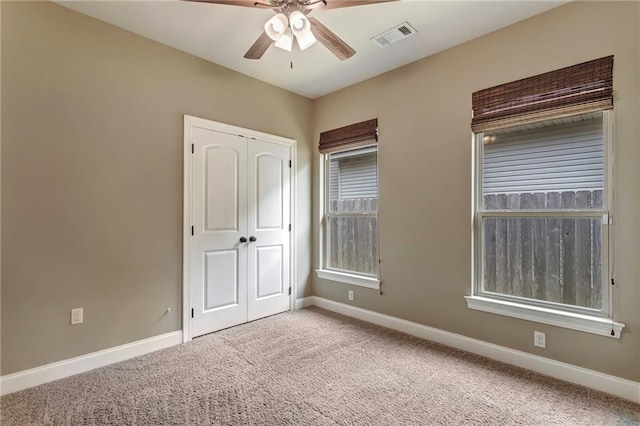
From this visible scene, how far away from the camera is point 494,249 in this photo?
2723 millimetres

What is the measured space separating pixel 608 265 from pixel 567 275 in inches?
10.6

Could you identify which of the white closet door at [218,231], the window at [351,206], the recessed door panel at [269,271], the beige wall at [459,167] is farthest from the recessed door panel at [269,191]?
the beige wall at [459,167]

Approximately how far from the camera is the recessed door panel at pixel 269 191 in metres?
3.62

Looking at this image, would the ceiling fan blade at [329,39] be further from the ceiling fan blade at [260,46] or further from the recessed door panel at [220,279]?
the recessed door panel at [220,279]

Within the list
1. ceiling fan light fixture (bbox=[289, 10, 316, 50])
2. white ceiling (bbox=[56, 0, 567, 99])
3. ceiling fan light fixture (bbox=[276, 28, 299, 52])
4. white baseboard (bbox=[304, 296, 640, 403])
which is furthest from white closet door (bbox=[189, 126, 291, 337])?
ceiling fan light fixture (bbox=[289, 10, 316, 50])

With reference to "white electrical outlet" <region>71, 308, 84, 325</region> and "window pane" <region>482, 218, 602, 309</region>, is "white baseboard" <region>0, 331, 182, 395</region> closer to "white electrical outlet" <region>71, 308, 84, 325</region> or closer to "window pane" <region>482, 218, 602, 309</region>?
"white electrical outlet" <region>71, 308, 84, 325</region>

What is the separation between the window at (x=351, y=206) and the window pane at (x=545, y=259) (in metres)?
1.22

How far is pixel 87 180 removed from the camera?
245 cm

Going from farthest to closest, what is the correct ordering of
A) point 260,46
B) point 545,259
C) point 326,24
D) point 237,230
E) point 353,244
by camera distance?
point 353,244
point 237,230
point 326,24
point 545,259
point 260,46

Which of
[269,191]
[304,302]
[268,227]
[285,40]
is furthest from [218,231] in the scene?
[285,40]

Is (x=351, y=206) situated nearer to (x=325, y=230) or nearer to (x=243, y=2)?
(x=325, y=230)

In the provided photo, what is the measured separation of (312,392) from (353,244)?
198 cm

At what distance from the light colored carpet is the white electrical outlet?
0.40 m

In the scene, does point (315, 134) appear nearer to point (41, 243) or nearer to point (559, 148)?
point (559, 148)
